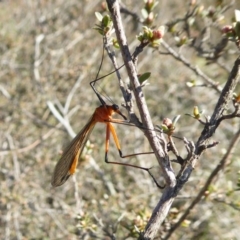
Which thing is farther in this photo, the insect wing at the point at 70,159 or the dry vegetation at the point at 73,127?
the dry vegetation at the point at 73,127

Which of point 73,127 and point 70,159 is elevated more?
point 73,127

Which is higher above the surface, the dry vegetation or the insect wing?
the dry vegetation

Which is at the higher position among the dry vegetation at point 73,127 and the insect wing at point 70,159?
the dry vegetation at point 73,127

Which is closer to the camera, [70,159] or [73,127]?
[70,159]

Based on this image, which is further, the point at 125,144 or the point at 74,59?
the point at 74,59

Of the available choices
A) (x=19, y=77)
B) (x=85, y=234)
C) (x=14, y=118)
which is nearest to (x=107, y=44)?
(x=85, y=234)

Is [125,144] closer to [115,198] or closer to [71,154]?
[115,198]

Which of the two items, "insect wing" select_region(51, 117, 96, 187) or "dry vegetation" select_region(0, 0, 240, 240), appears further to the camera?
"dry vegetation" select_region(0, 0, 240, 240)

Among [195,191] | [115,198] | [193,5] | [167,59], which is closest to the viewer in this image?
[193,5]
